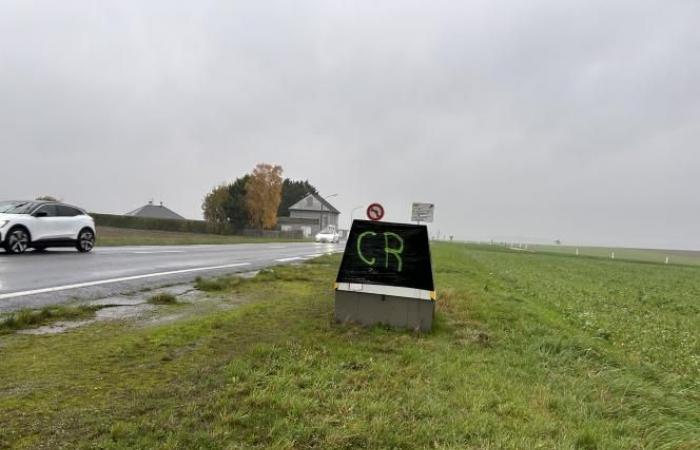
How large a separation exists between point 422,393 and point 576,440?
1139 mm

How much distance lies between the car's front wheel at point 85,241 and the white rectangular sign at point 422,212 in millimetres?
11519

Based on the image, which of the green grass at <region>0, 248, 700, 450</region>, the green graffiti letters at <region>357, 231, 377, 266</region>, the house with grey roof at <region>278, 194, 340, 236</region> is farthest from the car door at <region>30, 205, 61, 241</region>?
the house with grey roof at <region>278, 194, 340, 236</region>

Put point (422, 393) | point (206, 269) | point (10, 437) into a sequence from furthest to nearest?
1. point (206, 269)
2. point (422, 393)
3. point (10, 437)

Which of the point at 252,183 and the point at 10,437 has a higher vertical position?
the point at 252,183

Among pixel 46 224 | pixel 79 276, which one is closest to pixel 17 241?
pixel 46 224

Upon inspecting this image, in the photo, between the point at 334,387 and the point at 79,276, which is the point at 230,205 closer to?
the point at 79,276

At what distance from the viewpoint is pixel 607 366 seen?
17.4ft

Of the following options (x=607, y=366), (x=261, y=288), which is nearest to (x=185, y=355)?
(x=607, y=366)

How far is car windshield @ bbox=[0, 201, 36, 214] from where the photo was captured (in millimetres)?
14676

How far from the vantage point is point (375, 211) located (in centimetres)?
803

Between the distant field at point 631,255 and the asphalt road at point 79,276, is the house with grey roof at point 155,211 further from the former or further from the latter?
the asphalt road at point 79,276

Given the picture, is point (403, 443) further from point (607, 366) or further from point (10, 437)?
point (607, 366)

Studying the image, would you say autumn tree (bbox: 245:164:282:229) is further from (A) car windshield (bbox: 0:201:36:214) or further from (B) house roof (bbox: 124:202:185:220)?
(A) car windshield (bbox: 0:201:36:214)

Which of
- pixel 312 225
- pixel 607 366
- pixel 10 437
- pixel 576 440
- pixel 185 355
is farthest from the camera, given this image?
pixel 312 225
